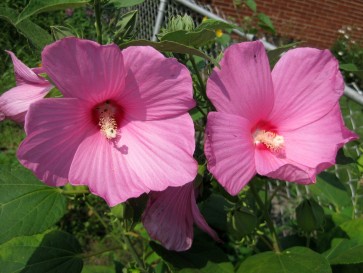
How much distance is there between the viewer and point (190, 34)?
0.73 m

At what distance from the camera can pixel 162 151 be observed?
30.8 inches

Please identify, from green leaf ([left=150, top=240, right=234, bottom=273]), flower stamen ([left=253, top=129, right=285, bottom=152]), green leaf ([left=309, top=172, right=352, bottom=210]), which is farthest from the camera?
green leaf ([left=309, top=172, right=352, bottom=210])

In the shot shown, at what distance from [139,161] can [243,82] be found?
23 centimetres

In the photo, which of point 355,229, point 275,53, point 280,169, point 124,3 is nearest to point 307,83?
point 275,53

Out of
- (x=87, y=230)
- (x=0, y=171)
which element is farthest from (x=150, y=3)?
(x=0, y=171)

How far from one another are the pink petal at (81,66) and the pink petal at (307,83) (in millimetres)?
310

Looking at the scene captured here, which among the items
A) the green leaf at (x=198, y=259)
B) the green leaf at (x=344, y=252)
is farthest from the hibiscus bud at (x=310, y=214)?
the green leaf at (x=198, y=259)

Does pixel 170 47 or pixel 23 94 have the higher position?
pixel 170 47

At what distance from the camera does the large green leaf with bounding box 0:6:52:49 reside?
0.78 metres

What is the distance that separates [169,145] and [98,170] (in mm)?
129

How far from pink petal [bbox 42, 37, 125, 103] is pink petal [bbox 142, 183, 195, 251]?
0.78 feet

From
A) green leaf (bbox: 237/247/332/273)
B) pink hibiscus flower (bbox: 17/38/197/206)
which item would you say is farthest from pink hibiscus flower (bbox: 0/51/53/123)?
green leaf (bbox: 237/247/332/273)

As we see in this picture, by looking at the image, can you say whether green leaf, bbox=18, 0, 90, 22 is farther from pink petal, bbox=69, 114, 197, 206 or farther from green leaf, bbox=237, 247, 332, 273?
green leaf, bbox=237, 247, 332, 273

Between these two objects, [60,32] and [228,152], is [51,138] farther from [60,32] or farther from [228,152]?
[228,152]
